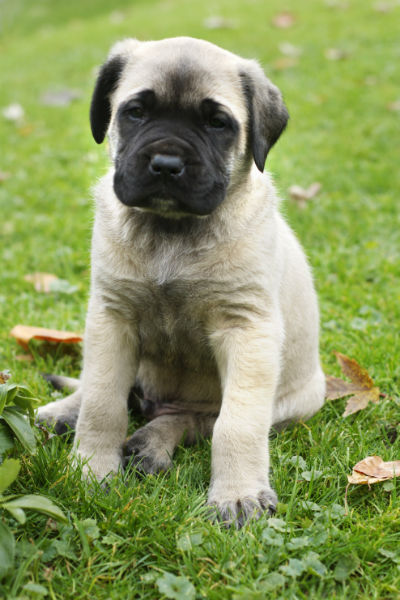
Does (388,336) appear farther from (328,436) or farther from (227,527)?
(227,527)

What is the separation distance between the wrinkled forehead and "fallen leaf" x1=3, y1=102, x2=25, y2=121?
21.1 feet

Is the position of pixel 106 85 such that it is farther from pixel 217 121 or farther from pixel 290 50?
pixel 290 50

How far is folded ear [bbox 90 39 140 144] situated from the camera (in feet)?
10.2

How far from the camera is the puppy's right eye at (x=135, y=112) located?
288 cm

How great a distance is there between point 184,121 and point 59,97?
7436 mm

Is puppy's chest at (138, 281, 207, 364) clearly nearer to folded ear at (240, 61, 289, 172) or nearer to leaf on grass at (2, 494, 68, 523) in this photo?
folded ear at (240, 61, 289, 172)

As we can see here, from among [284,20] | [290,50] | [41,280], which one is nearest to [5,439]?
[41,280]

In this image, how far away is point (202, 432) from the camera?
323cm

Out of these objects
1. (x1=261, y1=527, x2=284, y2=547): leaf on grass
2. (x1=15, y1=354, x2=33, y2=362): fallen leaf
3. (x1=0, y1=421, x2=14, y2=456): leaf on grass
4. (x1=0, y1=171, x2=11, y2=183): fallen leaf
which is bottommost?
(x1=0, y1=171, x2=11, y2=183): fallen leaf

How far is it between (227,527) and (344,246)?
3.38 m

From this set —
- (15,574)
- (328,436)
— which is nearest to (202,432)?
(328,436)

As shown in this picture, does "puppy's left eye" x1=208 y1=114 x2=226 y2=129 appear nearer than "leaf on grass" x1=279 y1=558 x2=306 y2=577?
No

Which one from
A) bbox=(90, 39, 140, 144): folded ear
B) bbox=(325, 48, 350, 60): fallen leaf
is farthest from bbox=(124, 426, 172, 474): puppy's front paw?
bbox=(325, 48, 350, 60): fallen leaf

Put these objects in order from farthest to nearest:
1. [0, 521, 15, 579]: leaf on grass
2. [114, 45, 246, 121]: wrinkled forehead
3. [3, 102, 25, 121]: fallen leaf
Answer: [3, 102, 25, 121]: fallen leaf, [114, 45, 246, 121]: wrinkled forehead, [0, 521, 15, 579]: leaf on grass
